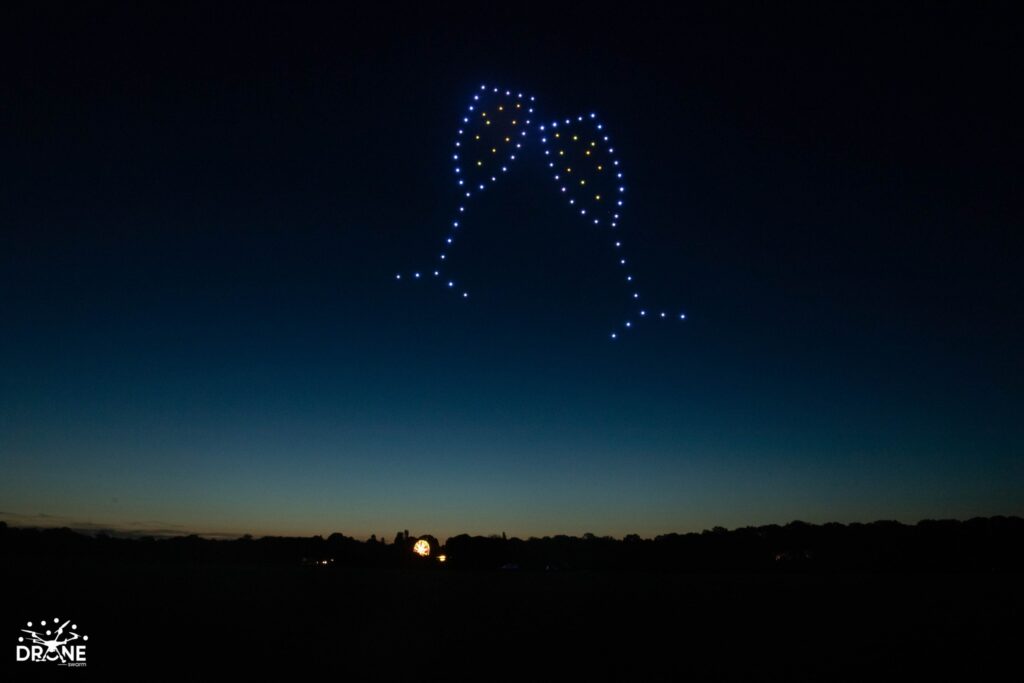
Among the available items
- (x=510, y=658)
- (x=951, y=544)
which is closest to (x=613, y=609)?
(x=510, y=658)

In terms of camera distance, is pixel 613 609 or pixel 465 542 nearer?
pixel 613 609

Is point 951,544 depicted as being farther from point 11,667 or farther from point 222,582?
point 11,667

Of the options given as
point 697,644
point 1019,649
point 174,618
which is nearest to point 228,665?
point 174,618

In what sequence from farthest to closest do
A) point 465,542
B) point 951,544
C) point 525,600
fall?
point 465,542
point 951,544
point 525,600

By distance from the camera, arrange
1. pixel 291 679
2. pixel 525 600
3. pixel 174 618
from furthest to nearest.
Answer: pixel 525 600 → pixel 174 618 → pixel 291 679

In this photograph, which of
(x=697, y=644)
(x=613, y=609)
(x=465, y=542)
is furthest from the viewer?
(x=465, y=542)

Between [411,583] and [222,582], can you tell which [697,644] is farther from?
[222,582]
